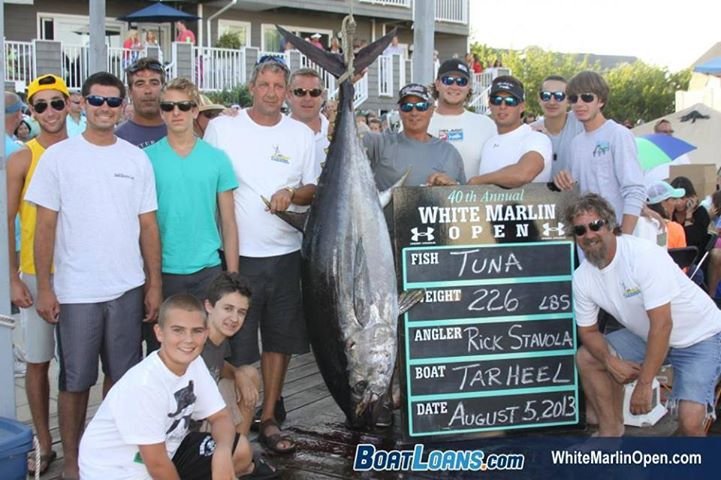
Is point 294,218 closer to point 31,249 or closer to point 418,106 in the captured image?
point 418,106

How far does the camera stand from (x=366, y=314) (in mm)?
3711

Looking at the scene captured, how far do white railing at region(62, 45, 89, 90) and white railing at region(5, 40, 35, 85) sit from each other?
0.61 m

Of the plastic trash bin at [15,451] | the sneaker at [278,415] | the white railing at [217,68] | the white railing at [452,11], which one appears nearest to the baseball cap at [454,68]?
the sneaker at [278,415]

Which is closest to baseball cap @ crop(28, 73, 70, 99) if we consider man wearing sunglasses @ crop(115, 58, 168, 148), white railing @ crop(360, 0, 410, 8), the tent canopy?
man wearing sunglasses @ crop(115, 58, 168, 148)

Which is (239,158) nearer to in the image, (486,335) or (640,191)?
(486,335)

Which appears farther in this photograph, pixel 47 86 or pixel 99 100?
pixel 47 86

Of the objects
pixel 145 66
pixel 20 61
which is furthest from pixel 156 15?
pixel 145 66

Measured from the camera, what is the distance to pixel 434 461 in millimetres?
3828

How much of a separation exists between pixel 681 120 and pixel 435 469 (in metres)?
10.7

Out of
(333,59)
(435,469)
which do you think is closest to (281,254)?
(333,59)

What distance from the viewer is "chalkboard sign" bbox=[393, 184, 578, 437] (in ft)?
13.3

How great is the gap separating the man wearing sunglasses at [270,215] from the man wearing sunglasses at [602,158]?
1.35 m

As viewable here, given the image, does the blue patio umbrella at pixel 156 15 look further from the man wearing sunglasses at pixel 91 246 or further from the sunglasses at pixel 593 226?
the sunglasses at pixel 593 226

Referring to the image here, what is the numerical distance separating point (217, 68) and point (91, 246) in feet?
43.6
